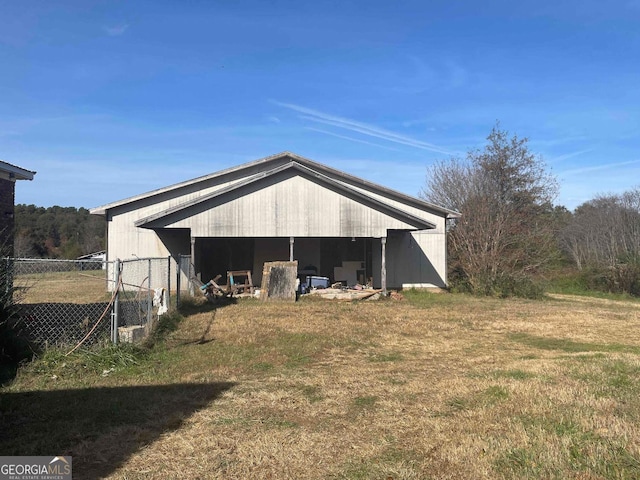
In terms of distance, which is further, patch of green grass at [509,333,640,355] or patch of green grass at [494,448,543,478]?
patch of green grass at [509,333,640,355]

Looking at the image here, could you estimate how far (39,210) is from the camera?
237 ft

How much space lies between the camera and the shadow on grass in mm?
4270

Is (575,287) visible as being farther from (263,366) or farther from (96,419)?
(96,419)

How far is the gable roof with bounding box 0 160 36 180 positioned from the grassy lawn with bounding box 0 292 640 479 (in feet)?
15.3

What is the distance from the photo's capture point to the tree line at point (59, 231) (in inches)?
2042

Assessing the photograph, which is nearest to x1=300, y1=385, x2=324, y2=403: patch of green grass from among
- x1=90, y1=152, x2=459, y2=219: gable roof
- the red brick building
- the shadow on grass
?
the shadow on grass

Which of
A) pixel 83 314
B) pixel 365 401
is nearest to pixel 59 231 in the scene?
pixel 83 314

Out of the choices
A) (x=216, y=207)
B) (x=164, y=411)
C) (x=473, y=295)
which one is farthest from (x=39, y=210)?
(x=164, y=411)

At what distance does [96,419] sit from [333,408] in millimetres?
2500

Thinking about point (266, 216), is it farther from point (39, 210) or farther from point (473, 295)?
point (39, 210)

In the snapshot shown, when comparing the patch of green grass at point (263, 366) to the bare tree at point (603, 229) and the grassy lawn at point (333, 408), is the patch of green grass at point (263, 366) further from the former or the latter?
the bare tree at point (603, 229)

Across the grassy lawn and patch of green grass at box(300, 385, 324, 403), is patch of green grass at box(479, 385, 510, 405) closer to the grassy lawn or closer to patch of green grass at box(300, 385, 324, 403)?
the grassy lawn

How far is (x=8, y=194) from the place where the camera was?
10258 mm

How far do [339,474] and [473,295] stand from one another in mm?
17935
